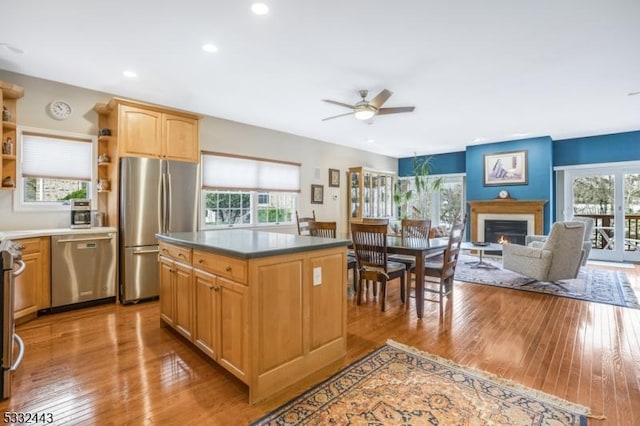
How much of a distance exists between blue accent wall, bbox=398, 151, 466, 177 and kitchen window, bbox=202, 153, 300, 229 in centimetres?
414

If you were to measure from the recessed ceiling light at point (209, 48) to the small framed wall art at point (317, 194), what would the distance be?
4.04m

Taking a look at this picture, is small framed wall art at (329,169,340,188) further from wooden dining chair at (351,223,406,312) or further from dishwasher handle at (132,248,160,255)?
dishwasher handle at (132,248,160,255)

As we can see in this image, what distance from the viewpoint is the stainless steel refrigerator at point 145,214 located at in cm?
390

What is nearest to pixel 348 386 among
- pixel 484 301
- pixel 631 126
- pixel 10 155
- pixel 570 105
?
pixel 484 301

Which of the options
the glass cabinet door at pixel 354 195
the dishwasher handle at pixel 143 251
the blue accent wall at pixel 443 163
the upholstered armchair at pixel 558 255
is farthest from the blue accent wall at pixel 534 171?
the dishwasher handle at pixel 143 251

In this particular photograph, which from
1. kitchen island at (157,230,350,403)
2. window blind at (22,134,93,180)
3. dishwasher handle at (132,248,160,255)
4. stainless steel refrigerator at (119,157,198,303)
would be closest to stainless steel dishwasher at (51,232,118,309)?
stainless steel refrigerator at (119,157,198,303)

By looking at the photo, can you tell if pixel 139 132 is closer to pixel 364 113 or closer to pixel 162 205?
pixel 162 205

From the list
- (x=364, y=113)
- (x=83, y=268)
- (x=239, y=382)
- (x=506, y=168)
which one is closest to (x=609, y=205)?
(x=506, y=168)

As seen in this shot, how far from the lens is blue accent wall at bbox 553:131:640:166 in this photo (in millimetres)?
6367

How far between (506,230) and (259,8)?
7.14 m

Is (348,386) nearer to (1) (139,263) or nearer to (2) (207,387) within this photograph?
(2) (207,387)

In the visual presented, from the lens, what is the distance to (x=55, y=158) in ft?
12.8

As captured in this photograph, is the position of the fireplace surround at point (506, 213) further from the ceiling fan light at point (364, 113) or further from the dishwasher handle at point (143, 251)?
the dishwasher handle at point (143, 251)

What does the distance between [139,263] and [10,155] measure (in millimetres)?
1750
